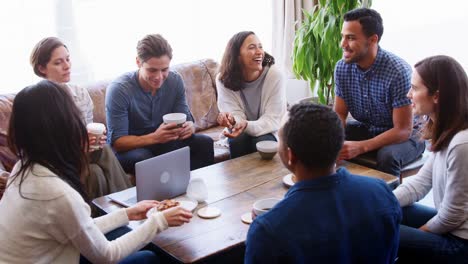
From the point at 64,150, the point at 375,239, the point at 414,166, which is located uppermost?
the point at 64,150

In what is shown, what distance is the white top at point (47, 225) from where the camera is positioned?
156cm

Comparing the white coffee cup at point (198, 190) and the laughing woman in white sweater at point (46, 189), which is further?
the white coffee cup at point (198, 190)

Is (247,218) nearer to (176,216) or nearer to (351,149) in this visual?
(176,216)

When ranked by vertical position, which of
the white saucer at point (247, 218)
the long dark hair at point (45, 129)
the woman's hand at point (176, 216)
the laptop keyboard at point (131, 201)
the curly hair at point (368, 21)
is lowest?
the laptop keyboard at point (131, 201)

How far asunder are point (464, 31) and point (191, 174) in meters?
2.43

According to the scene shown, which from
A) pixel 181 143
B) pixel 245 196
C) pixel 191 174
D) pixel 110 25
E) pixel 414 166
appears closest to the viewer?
pixel 245 196

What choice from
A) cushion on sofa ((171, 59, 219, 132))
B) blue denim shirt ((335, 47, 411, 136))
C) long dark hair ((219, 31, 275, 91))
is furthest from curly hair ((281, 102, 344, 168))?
cushion on sofa ((171, 59, 219, 132))

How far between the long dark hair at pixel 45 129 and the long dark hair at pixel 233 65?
166 cm

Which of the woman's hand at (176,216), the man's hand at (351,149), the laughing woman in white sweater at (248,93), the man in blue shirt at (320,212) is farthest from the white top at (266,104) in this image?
the man in blue shirt at (320,212)

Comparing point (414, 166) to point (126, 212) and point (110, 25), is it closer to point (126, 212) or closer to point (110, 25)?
point (126, 212)

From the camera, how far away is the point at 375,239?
1349 millimetres

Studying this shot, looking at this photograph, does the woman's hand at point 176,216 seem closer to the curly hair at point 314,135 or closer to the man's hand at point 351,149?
the curly hair at point 314,135

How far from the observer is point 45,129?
5.22ft

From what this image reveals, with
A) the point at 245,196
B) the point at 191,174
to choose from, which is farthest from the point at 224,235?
the point at 191,174
